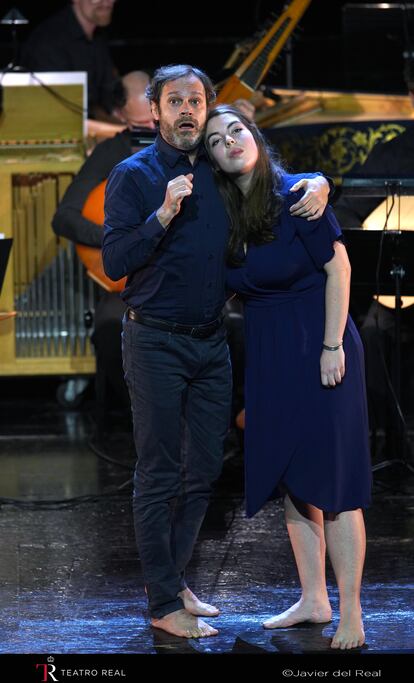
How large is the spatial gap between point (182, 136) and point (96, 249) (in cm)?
225

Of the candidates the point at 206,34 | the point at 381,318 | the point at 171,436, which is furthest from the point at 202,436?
the point at 206,34

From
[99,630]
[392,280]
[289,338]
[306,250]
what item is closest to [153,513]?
[99,630]

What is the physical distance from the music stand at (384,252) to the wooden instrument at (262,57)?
4.58ft

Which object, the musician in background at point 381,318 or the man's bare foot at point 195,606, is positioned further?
the musician in background at point 381,318

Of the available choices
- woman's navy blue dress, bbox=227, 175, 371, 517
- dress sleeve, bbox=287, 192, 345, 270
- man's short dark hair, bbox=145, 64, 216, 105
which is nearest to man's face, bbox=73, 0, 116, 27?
man's short dark hair, bbox=145, 64, 216, 105

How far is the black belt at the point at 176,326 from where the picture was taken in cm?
374

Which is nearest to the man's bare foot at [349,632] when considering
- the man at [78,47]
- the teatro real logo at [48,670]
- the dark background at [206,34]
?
the teatro real logo at [48,670]

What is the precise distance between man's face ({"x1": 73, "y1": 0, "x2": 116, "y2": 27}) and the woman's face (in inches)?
161

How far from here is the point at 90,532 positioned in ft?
15.7

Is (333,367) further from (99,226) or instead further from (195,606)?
(99,226)

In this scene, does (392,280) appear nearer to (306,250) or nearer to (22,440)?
(306,250)

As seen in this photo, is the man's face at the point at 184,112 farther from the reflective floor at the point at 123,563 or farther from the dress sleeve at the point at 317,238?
the reflective floor at the point at 123,563

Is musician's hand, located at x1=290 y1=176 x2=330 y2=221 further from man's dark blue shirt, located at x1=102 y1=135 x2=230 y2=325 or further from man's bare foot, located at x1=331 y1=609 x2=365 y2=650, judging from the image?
man's bare foot, located at x1=331 y1=609 x2=365 y2=650

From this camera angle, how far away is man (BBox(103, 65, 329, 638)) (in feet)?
12.1
